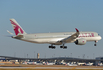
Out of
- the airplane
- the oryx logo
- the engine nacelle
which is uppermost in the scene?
the oryx logo

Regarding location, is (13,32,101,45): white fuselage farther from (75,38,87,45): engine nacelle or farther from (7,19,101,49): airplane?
(75,38,87,45): engine nacelle

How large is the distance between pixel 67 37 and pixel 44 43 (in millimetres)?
7020

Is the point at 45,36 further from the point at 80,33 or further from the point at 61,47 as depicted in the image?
the point at 80,33

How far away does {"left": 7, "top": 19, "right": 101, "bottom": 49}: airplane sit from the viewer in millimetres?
60031

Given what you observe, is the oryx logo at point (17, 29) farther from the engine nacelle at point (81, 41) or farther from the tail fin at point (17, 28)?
the engine nacelle at point (81, 41)

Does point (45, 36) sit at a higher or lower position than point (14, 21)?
lower

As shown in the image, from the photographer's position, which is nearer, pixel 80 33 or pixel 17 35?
pixel 17 35

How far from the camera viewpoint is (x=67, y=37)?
61875mm

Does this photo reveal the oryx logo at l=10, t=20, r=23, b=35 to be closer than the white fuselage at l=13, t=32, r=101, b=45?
No

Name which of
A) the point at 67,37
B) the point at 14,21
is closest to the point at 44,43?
the point at 67,37

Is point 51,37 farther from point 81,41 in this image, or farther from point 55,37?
point 81,41

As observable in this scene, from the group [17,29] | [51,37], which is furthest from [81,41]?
[17,29]

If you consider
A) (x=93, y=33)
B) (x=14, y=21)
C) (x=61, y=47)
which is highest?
(x=14, y=21)

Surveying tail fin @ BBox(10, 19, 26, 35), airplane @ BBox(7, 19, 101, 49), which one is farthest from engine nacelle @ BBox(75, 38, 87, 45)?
tail fin @ BBox(10, 19, 26, 35)
